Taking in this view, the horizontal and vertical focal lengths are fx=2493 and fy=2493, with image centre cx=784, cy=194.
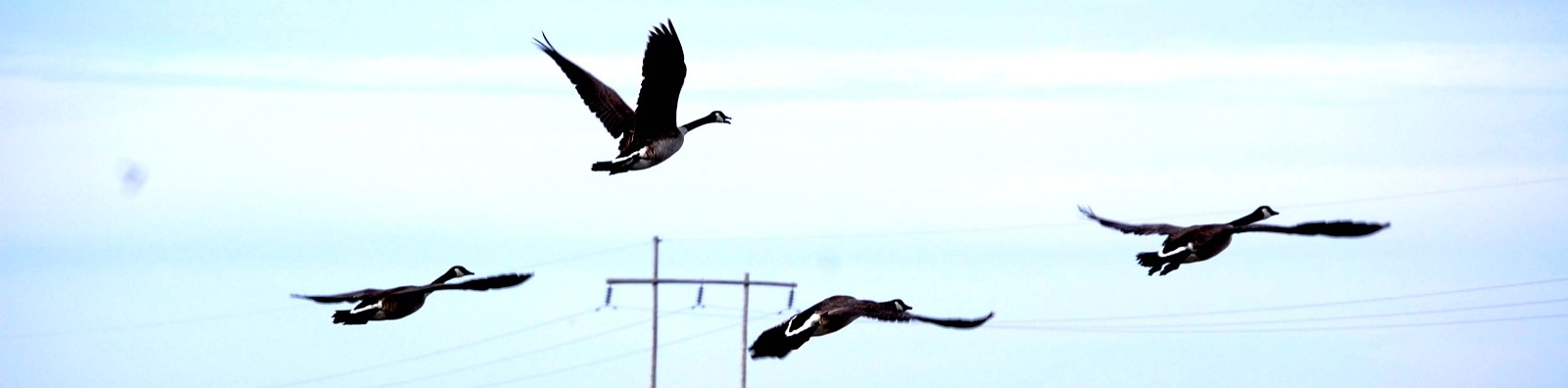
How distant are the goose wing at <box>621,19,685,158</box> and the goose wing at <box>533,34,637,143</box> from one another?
22 cm

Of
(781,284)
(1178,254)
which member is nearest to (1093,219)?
(1178,254)

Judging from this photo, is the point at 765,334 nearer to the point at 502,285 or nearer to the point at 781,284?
the point at 502,285

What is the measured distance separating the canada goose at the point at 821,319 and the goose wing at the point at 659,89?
10.4ft

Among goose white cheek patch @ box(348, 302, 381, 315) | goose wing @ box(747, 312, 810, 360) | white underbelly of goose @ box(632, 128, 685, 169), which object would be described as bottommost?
goose wing @ box(747, 312, 810, 360)

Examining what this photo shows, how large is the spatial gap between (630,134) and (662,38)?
149cm

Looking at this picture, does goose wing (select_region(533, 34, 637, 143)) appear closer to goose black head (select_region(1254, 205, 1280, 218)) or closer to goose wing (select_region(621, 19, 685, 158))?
goose wing (select_region(621, 19, 685, 158))

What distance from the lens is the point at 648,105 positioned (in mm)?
26453

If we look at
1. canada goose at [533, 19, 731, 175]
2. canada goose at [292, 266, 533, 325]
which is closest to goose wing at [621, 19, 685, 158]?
canada goose at [533, 19, 731, 175]

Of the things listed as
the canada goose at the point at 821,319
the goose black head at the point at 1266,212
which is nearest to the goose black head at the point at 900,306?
the canada goose at the point at 821,319

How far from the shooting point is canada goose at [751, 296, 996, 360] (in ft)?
75.9

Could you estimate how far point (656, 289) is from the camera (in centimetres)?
4781

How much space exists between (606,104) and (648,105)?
100 centimetres

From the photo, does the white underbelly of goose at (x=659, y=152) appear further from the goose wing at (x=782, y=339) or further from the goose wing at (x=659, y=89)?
the goose wing at (x=782, y=339)

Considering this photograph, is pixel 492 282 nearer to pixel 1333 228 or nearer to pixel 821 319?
pixel 821 319
